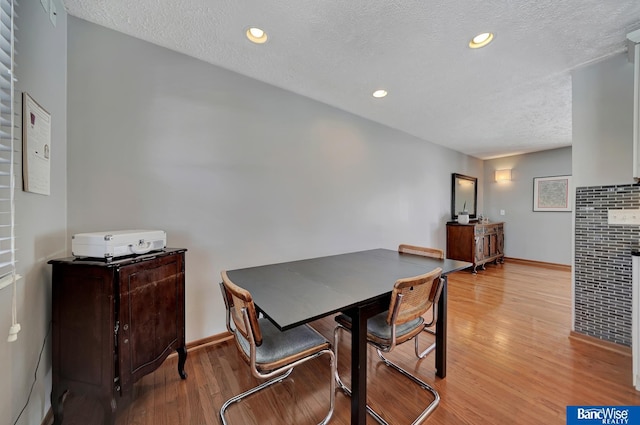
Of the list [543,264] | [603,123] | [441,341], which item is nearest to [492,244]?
[543,264]

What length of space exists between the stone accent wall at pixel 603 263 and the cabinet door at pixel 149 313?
11.2ft

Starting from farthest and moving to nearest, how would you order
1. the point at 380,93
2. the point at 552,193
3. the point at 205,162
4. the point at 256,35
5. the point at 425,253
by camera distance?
the point at 552,193 < the point at 380,93 < the point at 425,253 < the point at 205,162 < the point at 256,35

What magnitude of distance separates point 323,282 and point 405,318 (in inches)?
21.0

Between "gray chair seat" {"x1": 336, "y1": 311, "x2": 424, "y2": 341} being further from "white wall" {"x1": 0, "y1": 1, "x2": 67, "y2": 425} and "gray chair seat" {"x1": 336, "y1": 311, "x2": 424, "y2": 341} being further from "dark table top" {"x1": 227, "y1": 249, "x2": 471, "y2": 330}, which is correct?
"white wall" {"x1": 0, "y1": 1, "x2": 67, "y2": 425}

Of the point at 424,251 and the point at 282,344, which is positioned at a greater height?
the point at 424,251

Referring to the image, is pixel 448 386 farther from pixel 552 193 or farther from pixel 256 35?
pixel 552 193

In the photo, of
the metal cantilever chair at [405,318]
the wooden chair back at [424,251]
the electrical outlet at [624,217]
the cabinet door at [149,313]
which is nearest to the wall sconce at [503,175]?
the electrical outlet at [624,217]

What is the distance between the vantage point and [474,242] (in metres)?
4.34

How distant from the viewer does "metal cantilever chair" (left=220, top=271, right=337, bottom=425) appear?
1.12 meters

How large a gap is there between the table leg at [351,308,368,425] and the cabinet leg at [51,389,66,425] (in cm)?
159

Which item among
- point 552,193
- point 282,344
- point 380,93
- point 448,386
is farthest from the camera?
point 552,193

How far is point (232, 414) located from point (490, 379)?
69.0 inches

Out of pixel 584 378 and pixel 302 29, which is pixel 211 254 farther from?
pixel 584 378

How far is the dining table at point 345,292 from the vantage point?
117 centimetres
